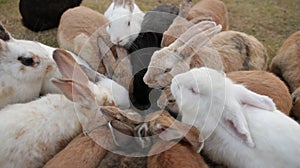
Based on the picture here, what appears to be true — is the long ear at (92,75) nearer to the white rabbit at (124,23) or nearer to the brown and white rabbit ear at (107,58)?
the brown and white rabbit ear at (107,58)

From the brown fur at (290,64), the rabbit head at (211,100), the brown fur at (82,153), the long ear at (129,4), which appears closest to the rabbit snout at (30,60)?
the brown fur at (82,153)

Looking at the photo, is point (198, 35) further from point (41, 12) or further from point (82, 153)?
point (41, 12)

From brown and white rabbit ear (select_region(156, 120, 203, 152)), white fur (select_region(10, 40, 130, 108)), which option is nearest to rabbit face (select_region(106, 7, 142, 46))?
white fur (select_region(10, 40, 130, 108))

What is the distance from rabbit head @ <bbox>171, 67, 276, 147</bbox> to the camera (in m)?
2.64

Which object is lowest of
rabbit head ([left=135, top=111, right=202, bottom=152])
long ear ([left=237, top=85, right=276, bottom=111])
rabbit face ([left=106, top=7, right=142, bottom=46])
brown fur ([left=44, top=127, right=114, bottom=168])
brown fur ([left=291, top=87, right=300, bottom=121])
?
brown fur ([left=291, top=87, right=300, bottom=121])

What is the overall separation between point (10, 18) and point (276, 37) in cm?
359

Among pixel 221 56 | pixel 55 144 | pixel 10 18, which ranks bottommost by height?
pixel 10 18

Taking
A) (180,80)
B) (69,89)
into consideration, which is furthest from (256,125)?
(69,89)

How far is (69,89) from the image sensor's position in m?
2.81

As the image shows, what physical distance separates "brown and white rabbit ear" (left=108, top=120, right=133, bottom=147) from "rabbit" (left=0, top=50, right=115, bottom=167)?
227 mm

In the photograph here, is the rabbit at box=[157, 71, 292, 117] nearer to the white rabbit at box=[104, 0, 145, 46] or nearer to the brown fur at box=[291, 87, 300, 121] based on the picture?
the brown fur at box=[291, 87, 300, 121]

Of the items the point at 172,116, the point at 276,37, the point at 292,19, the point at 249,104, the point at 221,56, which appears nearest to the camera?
the point at 249,104

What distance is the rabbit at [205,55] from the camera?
3020 millimetres

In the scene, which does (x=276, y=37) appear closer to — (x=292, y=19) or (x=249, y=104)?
(x=292, y=19)
